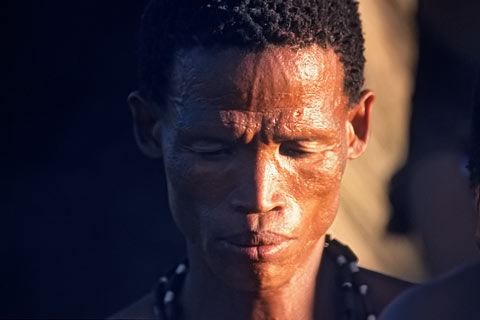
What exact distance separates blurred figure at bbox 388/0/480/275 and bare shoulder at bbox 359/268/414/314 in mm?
621

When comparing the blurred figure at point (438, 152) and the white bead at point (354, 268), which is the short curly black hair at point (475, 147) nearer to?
the white bead at point (354, 268)

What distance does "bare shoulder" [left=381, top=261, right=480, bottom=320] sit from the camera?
69.4 inches

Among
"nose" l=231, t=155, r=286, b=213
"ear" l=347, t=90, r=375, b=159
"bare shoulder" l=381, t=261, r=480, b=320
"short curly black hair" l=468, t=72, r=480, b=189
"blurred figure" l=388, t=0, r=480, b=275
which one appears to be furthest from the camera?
"blurred figure" l=388, t=0, r=480, b=275

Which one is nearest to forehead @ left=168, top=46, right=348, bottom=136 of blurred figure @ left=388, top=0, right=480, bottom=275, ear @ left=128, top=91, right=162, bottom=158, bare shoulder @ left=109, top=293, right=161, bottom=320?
ear @ left=128, top=91, right=162, bottom=158

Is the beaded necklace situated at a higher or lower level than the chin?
lower

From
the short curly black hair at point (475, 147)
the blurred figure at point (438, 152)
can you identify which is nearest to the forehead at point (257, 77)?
the short curly black hair at point (475, 147)

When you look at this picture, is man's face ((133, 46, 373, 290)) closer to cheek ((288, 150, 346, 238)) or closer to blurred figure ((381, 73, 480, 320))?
cheek ((288, 150, 346, 238))

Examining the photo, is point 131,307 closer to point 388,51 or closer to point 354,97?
point 354,97

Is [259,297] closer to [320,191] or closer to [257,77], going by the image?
[320,191]

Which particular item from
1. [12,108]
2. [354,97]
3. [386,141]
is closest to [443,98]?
[386,141]

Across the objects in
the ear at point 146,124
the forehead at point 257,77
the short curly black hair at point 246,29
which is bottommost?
the ear at point 146,124

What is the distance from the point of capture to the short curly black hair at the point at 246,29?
2.25m

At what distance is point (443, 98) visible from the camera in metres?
3.34

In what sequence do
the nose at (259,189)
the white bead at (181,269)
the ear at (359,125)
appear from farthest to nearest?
the white bead at (181,269) < the ear at (359,125) < the nose at (259,189)
